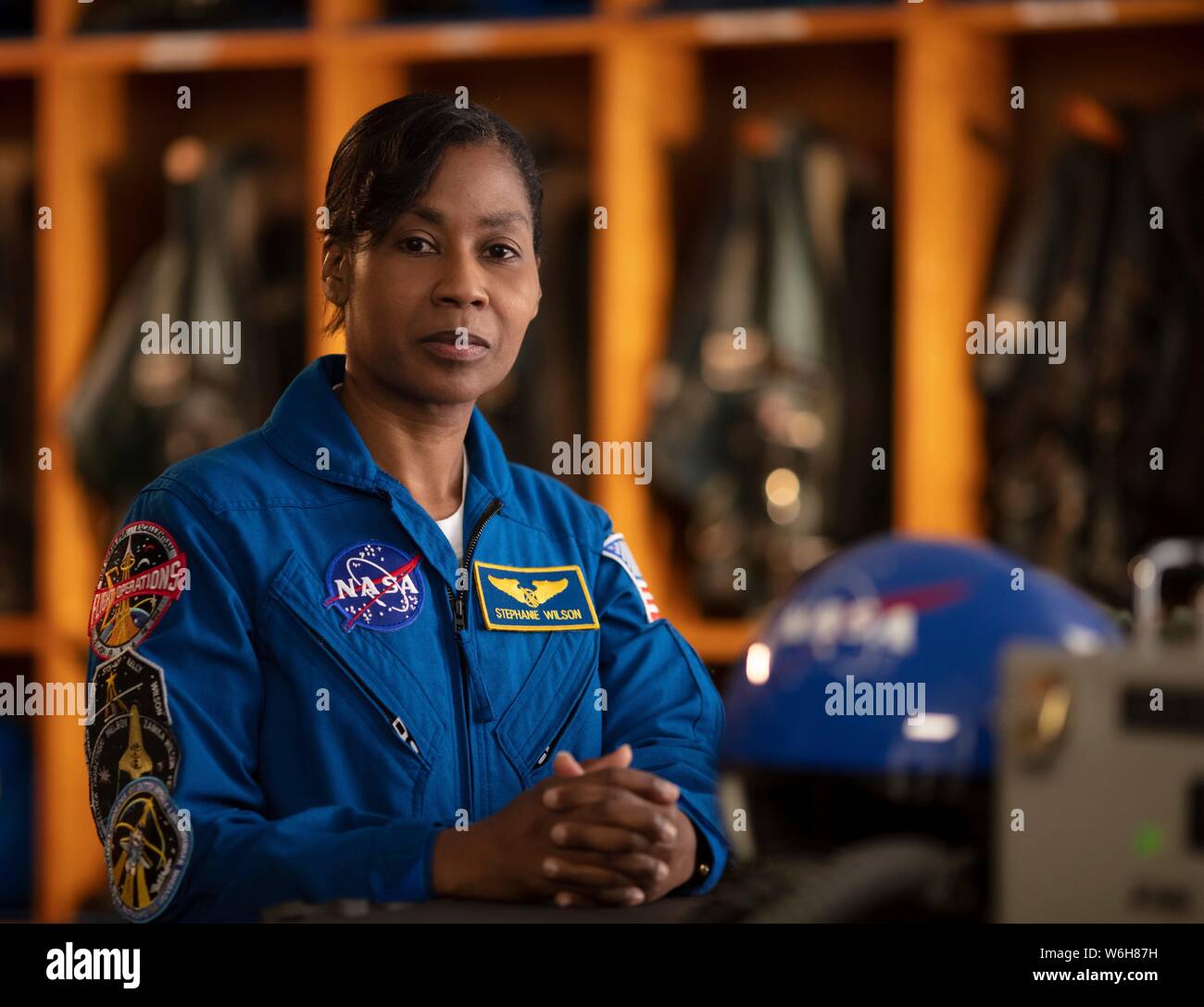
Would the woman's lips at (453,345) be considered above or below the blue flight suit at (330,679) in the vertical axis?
above

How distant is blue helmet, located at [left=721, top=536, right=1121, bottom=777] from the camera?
2.19 ft

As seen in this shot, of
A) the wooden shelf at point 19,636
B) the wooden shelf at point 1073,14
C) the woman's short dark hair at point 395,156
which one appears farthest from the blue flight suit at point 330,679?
the wooden shelf at point 19,636

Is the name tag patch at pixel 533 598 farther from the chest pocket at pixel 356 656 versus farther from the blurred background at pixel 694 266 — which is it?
the blurred background at pixel 694 266

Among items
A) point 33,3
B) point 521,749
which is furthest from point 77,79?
point 521,749

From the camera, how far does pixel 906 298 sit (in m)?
1.87

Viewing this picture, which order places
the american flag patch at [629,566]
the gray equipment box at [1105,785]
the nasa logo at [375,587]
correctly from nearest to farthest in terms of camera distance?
the gray equipment box at [1105,785] → the nasa logo at [375,587] → the american flag patch at [629,566]

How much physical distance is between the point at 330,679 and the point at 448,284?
239 millimetres

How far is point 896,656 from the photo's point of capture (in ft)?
2.32

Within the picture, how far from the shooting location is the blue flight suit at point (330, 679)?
0.80m

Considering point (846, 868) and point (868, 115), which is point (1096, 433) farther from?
point (846, 868)

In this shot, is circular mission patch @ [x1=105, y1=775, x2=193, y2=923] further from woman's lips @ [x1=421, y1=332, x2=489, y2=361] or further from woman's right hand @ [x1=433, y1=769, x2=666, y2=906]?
woman's lips @ [x1=421, y1=332, x2=489, y2=361]

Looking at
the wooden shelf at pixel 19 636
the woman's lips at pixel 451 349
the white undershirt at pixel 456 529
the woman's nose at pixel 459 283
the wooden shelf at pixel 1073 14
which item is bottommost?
the wooden shelf at pixel 19 636

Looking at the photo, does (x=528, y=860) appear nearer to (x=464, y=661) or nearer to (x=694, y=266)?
Result: (x=464, y=661)
